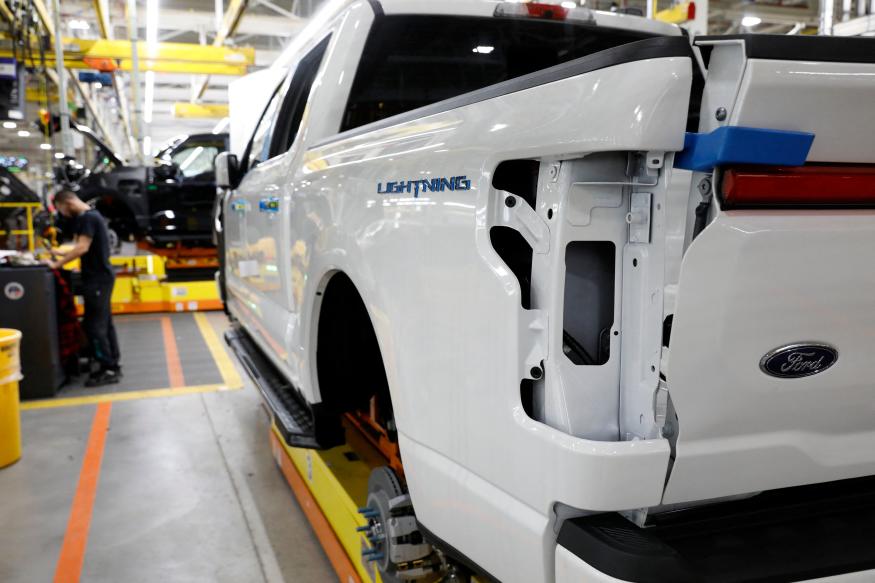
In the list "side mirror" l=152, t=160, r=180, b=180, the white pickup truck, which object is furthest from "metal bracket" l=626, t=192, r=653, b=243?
"side mirror" l=152, t=160, r=180, b=180

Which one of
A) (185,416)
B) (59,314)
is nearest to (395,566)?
(185,416)

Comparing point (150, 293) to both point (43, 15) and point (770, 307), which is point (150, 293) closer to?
point (43, 15)

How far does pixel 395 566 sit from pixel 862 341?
1410 mm

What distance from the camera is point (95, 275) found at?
5.98 metres

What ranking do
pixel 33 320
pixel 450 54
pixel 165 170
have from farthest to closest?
1. pixel 165 170
2. pixel 33 320
3. pixel 450 54

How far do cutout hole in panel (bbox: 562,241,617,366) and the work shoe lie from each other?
571 cm

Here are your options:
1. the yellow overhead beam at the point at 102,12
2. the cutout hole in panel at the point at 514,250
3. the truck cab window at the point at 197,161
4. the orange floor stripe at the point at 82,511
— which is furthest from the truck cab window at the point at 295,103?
the yellow overhead beam at the point at 102,12

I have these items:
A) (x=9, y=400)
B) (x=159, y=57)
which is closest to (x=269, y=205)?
(x=9, y=400)

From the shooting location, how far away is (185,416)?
523cm

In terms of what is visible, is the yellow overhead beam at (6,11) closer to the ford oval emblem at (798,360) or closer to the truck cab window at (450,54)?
the truck cab window at (450,54)

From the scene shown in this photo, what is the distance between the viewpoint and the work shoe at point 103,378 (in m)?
6.04

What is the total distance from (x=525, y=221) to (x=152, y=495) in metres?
3.27

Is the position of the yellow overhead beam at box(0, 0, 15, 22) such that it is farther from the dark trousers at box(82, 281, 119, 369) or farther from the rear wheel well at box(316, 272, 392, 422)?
the rear wheel well at box(316, 272, 392, 422)

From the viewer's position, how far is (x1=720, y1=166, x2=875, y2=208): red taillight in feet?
3.81
